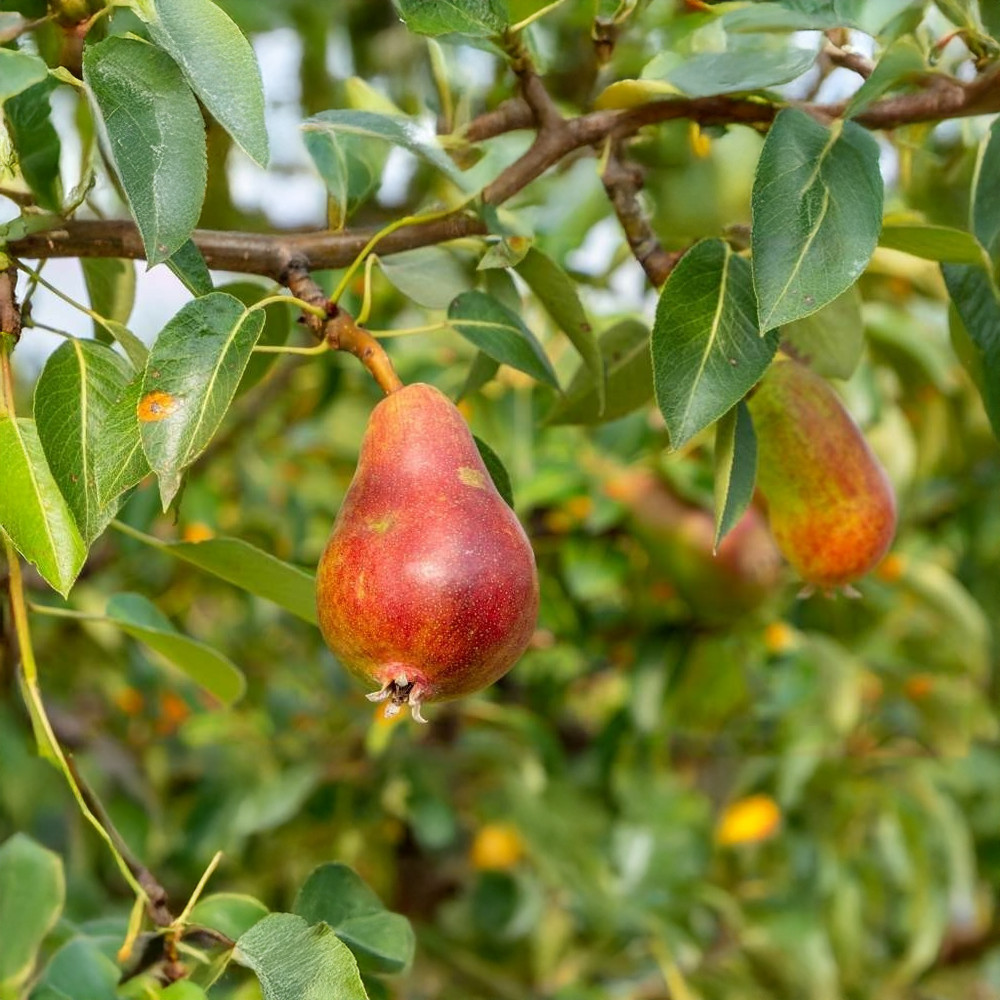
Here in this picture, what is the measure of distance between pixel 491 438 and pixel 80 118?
0.55m

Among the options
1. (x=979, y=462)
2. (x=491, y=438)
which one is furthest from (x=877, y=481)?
(x=979, y=462)

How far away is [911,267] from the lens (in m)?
1.44

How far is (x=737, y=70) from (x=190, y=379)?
28cm

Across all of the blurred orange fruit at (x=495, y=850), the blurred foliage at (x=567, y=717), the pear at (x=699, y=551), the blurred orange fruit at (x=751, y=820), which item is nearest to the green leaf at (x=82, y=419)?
the blurred foliage at (x=567, y=717)

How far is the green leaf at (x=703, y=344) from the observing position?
0.54m

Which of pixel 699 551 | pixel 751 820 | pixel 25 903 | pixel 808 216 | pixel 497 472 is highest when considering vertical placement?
pixel 808 216

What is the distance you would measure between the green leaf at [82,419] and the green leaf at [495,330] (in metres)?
0.14

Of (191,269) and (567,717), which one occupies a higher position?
(191,269)

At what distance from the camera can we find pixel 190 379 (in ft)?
1.59

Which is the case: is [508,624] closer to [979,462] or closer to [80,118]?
[80,118]

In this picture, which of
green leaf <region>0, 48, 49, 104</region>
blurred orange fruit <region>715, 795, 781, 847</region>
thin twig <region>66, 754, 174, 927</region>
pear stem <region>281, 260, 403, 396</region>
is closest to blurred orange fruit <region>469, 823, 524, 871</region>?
blurred orange fruit <region>715, 795, 781, 847</region>

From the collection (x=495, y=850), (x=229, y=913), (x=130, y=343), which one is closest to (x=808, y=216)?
(x=130, y=343)

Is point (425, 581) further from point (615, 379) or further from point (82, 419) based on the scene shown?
point (615, 379)

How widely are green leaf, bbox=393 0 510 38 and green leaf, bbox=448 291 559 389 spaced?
0.11 meters
